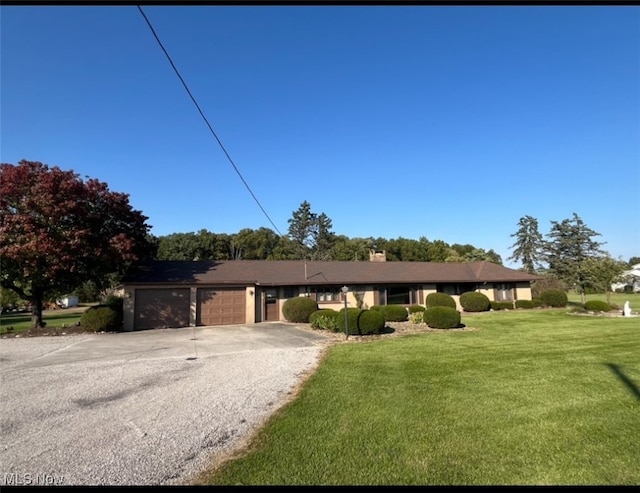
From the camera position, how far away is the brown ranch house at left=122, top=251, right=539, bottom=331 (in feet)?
66.4

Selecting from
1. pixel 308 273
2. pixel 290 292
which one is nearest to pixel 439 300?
pixel 308 273

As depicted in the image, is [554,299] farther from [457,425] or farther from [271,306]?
[457,425]

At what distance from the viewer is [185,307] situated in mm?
20734

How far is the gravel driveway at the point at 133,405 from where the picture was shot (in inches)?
168

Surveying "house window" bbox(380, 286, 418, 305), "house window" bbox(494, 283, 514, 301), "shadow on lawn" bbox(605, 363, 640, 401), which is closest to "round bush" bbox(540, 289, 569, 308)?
"house window" bbox(494, 283, 514, 301)

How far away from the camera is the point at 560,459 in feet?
14.0

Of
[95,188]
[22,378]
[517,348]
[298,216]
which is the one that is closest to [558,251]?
[298,216]

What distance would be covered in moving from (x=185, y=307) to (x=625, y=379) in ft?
62.5

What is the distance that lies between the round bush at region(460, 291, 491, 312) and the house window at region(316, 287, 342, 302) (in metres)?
8.97

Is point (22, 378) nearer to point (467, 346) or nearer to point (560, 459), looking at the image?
point (560, 459)

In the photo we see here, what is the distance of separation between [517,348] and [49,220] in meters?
19.0

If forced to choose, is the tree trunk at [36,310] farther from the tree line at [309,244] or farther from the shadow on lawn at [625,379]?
the tree line at [309,244]

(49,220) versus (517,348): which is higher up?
(49,220)
